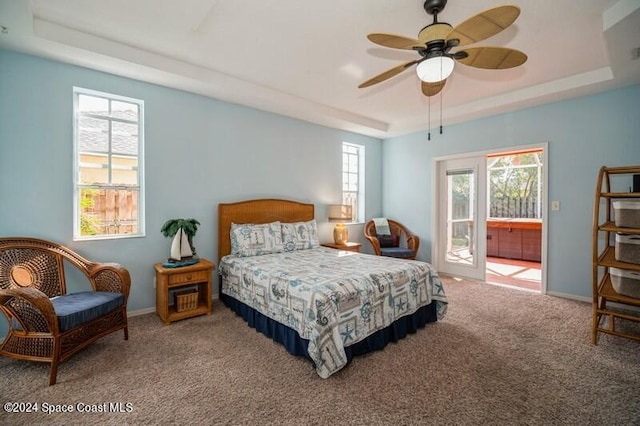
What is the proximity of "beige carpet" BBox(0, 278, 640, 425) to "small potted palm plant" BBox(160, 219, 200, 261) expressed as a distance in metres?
0.76

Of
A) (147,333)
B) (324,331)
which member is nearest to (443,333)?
(324,331)

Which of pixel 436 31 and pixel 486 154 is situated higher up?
pixel 436 31

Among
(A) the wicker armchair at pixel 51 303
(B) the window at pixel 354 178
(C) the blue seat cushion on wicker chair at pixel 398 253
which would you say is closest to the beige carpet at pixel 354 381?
(A) the wicker armchair at pixel 51 303

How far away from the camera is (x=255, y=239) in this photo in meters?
3.77

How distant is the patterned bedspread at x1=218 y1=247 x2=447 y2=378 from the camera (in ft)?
7.16

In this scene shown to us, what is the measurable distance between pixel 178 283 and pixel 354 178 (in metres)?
3.74

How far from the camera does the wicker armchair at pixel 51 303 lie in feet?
6.87

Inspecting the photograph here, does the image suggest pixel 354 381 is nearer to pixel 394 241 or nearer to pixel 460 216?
pixel 394 241

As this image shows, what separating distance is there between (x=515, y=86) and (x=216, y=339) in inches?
182

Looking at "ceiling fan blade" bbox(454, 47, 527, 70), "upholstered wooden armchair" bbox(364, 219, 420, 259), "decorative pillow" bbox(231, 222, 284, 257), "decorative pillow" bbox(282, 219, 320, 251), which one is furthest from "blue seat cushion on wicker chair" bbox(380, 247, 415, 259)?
"ceiling fan blade" bbox(454, 47, 527, 70)

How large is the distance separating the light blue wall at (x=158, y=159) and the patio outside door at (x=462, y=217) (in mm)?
2010

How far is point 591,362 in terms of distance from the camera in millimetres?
2330

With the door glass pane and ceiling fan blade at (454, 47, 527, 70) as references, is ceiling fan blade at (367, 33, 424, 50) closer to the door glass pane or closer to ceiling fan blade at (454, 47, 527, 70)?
ceiling fan blade at (454, 47, 527, 70)

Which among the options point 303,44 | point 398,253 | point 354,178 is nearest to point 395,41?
point 303,44
